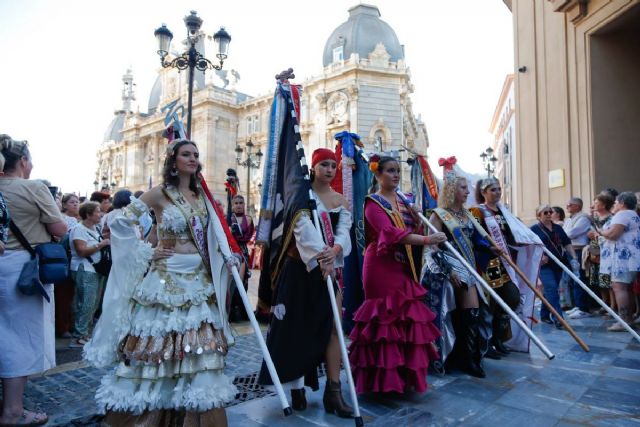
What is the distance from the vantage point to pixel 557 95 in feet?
34.6

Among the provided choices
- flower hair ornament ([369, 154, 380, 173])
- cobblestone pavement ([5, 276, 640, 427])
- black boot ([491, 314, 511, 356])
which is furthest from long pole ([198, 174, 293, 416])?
black boot ([491, 314, 511, 356])

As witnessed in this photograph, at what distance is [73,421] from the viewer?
→ 10.6 feet

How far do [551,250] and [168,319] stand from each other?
6282mm

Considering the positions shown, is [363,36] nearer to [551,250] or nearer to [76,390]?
[551,250]

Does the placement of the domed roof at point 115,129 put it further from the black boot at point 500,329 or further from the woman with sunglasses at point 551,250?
the black boot at point 500,329

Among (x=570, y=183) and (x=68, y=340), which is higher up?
(x=570, y=183)

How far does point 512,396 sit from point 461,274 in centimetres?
115

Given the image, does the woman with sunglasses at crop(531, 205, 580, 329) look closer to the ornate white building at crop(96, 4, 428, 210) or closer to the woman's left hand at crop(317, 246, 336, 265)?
the woman's left hand at crop(317, 246, 336, 265)

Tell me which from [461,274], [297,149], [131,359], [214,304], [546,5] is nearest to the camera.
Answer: [131,359]

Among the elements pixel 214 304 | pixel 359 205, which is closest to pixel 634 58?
pixel 359 205

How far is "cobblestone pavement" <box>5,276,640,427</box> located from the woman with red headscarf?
24 centimetres


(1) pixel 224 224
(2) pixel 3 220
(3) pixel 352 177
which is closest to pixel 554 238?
(3) pixel 352 177

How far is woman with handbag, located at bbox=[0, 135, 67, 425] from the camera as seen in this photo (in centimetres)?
314

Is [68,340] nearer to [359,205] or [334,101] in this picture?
[359,205]
